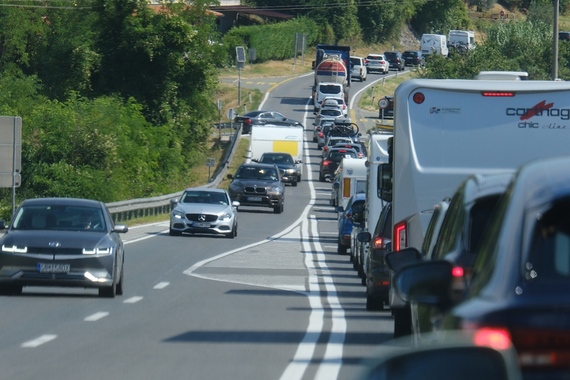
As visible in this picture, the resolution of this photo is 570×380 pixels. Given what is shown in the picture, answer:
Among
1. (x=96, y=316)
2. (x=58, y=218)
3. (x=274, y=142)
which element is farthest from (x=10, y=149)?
(x=274, y=142)

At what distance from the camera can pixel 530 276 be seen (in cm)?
394

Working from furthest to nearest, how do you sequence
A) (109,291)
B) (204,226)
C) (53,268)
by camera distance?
(204,226) < (109,291) < (53,268)

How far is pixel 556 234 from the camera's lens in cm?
405

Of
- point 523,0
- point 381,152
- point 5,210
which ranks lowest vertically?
point 5,210

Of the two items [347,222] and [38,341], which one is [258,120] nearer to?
[347,222]

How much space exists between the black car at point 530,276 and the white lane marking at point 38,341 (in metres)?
8.95

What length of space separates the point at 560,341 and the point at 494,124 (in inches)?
410

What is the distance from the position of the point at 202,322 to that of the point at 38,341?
2.92 metres

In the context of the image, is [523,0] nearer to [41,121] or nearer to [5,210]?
[41,121]

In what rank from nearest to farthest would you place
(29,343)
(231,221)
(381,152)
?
1. (29,343)
2. (381,152)
3. (231,221)

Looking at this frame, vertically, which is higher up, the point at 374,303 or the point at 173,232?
the point at 374,303

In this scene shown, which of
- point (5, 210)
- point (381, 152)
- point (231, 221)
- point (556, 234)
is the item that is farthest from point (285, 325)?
point (5, 210)

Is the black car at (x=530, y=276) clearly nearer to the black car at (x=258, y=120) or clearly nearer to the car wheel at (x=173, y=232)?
the car wheel at (x=173, y=232)

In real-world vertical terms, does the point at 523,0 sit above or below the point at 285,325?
above
